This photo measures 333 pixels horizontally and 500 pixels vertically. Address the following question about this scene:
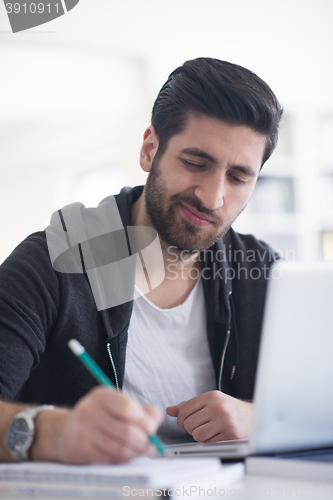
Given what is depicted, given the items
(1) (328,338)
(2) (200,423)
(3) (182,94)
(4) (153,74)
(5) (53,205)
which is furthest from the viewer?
(5) (53,205)

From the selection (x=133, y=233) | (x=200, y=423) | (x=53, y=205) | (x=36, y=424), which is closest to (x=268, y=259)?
(x=133, y=233)

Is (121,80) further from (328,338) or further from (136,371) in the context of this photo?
(328,338)

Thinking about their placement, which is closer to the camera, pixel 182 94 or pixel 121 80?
pixel 182 94

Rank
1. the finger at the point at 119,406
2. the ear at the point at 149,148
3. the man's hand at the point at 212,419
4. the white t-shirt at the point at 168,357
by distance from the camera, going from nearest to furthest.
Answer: the finger at the point at 119,406 → the man's hand at the point at 212,419 → the white t-shirt at the point at 168,357 → the ear at the point at 149,148

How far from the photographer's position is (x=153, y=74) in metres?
3.45

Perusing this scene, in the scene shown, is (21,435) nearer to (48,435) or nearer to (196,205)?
(48,435)

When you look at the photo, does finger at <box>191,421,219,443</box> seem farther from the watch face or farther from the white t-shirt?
the watch face

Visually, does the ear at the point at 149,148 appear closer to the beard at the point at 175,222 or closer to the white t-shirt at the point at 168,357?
the beard at the point at 175,222

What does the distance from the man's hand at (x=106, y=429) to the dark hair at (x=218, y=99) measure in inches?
35.1

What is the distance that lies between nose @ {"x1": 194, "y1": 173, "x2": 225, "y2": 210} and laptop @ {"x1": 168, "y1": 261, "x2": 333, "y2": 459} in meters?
0.67

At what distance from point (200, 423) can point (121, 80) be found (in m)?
3.22

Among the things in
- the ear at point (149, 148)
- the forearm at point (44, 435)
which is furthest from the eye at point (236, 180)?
the forearm at point (44, 435)

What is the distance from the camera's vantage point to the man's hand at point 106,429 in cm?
48

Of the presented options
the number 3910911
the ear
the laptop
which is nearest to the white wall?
the number 3910911
